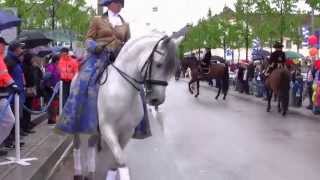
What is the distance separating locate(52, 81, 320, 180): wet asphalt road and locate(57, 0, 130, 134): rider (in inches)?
36.8

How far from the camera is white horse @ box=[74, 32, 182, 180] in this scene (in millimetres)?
6797

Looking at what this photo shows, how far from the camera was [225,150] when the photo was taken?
1309 centimetres

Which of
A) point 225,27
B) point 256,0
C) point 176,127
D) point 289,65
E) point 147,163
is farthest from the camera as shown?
point 225,27

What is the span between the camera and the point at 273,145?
14227 mm

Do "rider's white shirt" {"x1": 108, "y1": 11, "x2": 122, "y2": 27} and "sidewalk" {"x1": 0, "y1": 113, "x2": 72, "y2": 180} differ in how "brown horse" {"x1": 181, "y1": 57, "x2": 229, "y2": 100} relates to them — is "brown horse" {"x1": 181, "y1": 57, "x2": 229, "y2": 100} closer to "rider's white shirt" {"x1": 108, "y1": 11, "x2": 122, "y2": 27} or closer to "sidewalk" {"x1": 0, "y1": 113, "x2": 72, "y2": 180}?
"sidewalk" {"x1": 0, "y1": 113, "x2": 72, "y2": 180}

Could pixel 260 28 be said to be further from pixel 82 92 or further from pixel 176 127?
pixel 82 92

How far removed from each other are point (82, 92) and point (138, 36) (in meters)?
0.95

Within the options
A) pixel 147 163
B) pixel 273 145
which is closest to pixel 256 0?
pixel 273 145

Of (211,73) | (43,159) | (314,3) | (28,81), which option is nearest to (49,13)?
(211,73)

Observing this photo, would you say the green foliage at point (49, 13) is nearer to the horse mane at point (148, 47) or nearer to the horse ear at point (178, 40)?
the horse mane at point (148, 47)

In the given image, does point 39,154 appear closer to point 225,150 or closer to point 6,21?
point 6,21

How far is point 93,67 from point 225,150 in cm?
607

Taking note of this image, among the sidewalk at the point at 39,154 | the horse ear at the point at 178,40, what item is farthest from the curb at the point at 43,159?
the horse ear at the point at 178,40

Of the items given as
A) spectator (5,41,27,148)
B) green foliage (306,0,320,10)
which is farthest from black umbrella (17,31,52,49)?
green foliage (306,0,320,10)
